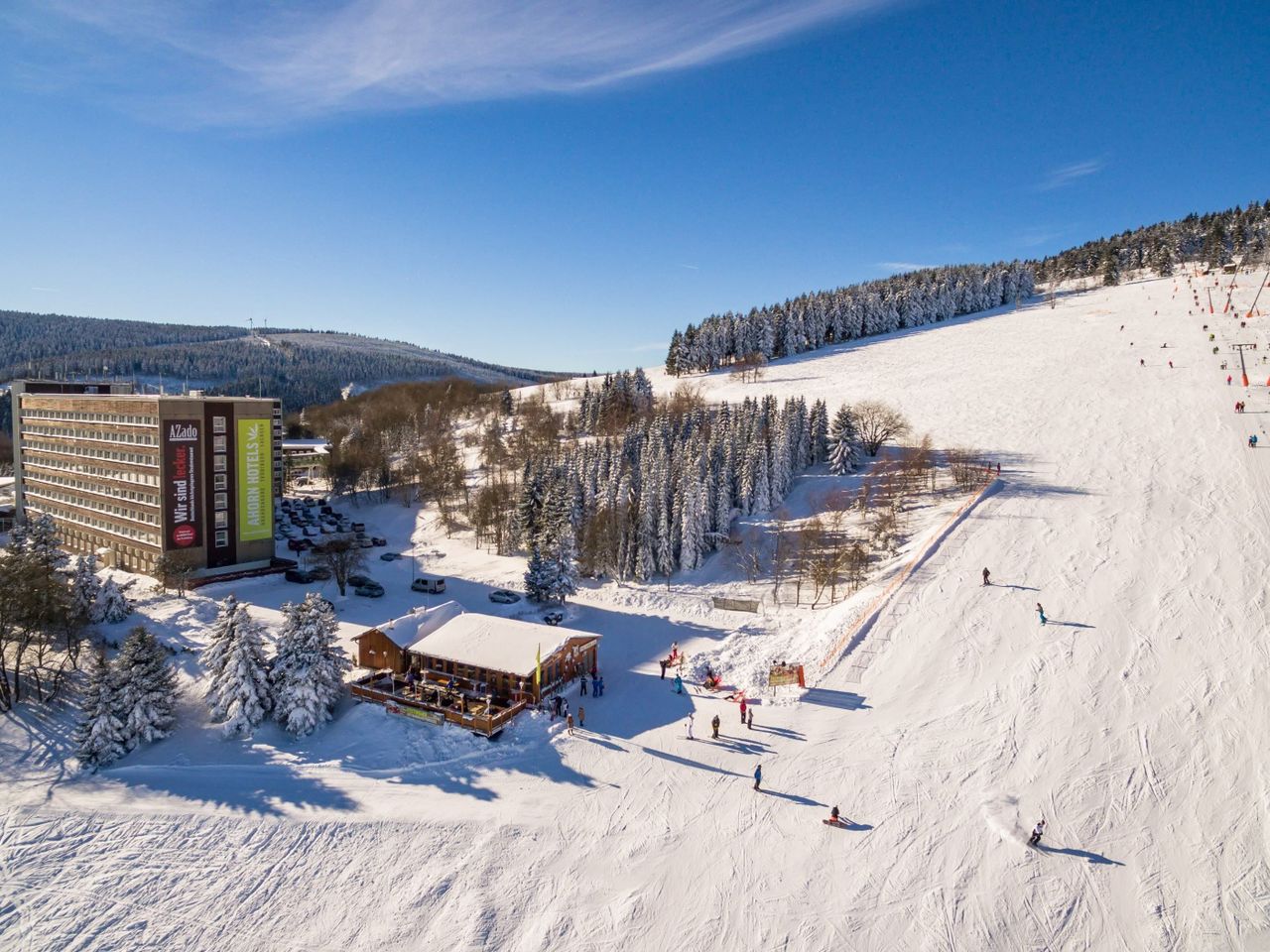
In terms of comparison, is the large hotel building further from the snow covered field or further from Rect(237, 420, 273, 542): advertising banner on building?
the snow covered field

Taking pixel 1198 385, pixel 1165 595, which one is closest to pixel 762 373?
pixel 1198 385

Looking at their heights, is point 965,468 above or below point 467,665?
above

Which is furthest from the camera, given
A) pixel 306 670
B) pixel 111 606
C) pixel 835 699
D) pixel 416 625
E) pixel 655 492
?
pixel 655 492

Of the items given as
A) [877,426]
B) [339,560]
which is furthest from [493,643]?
[877,426]

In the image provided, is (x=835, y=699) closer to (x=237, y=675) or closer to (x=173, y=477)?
(x=237, y=675)

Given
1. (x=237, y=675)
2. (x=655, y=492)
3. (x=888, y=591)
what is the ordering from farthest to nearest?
(x=655, y=492) → (x=888, y=591) → (x=237, y=675)

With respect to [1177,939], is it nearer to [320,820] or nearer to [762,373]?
[320,820]

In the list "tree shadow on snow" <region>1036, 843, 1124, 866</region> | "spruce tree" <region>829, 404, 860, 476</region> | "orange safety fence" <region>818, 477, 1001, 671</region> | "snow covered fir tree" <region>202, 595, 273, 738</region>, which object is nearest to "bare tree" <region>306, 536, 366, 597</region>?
"snow covered fir tree" <region>202, 595, 273, 738</region>
